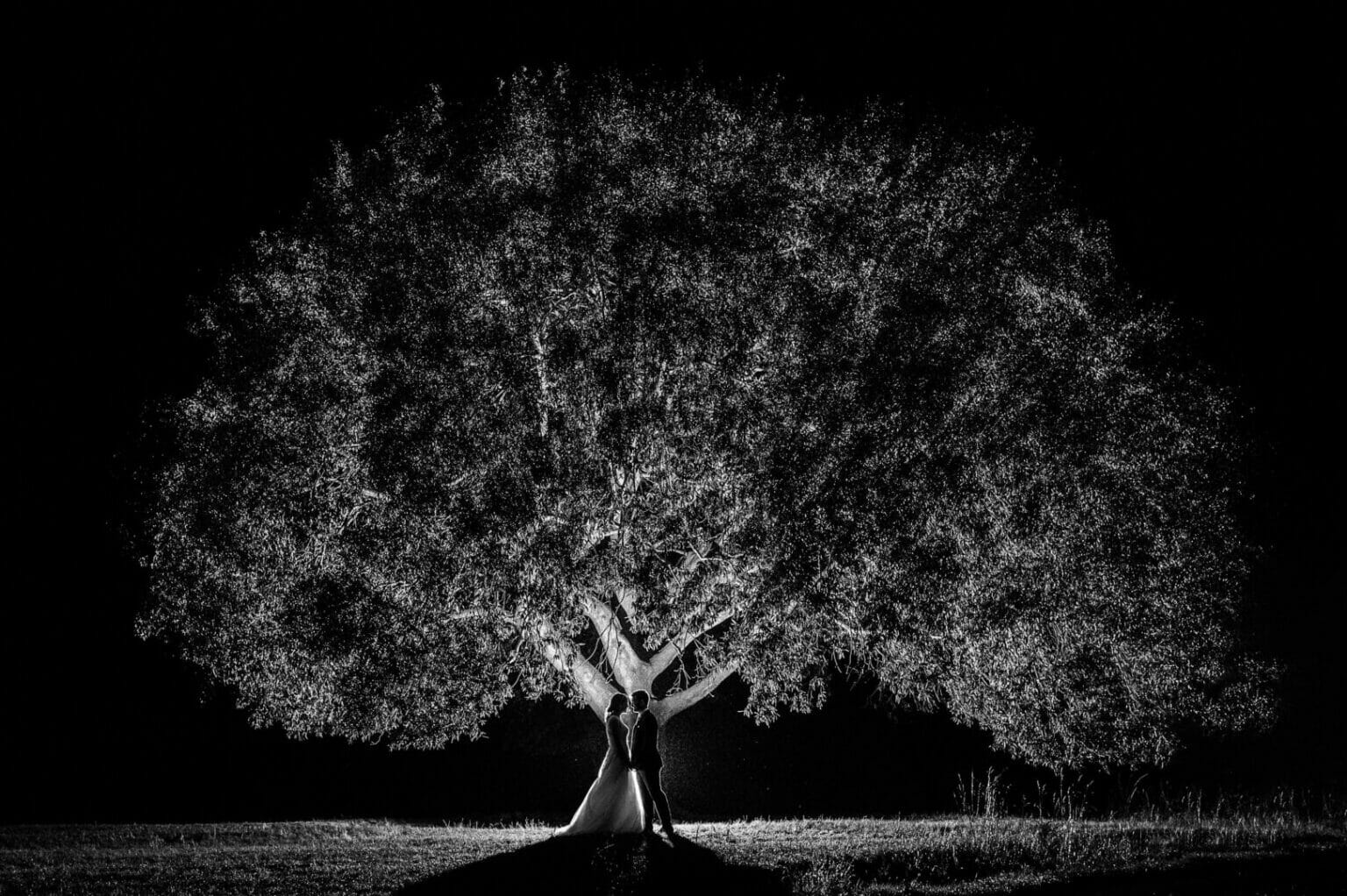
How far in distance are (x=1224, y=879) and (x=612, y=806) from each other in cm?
930

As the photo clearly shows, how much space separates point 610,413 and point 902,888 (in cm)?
870

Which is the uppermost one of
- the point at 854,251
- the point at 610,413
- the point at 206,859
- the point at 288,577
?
the point at 854,251

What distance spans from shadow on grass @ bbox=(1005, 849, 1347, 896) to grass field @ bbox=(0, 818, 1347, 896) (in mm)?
43

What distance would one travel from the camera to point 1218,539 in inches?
882

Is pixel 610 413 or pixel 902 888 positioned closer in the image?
pixel 902 888

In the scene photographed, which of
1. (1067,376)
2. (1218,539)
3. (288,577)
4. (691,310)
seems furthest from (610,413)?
(1218,539)

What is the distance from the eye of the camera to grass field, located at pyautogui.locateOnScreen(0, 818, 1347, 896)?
15.0 meters

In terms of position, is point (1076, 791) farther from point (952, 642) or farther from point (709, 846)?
point (709, 846)

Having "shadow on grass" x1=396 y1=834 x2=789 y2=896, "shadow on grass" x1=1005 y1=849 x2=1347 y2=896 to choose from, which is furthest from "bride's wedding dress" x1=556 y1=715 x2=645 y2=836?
"shadow on grass" x1=1005 y1=849 x2=1347 y2=896

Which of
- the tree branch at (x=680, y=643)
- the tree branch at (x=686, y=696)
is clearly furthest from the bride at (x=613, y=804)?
the tree branch at (x=686, y=696)

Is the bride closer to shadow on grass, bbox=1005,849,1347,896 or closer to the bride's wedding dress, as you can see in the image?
the bride's wedding dress

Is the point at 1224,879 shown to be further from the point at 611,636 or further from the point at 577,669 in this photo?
the point at 577,669

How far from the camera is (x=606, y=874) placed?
15.0m

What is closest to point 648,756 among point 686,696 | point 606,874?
point 606,874
